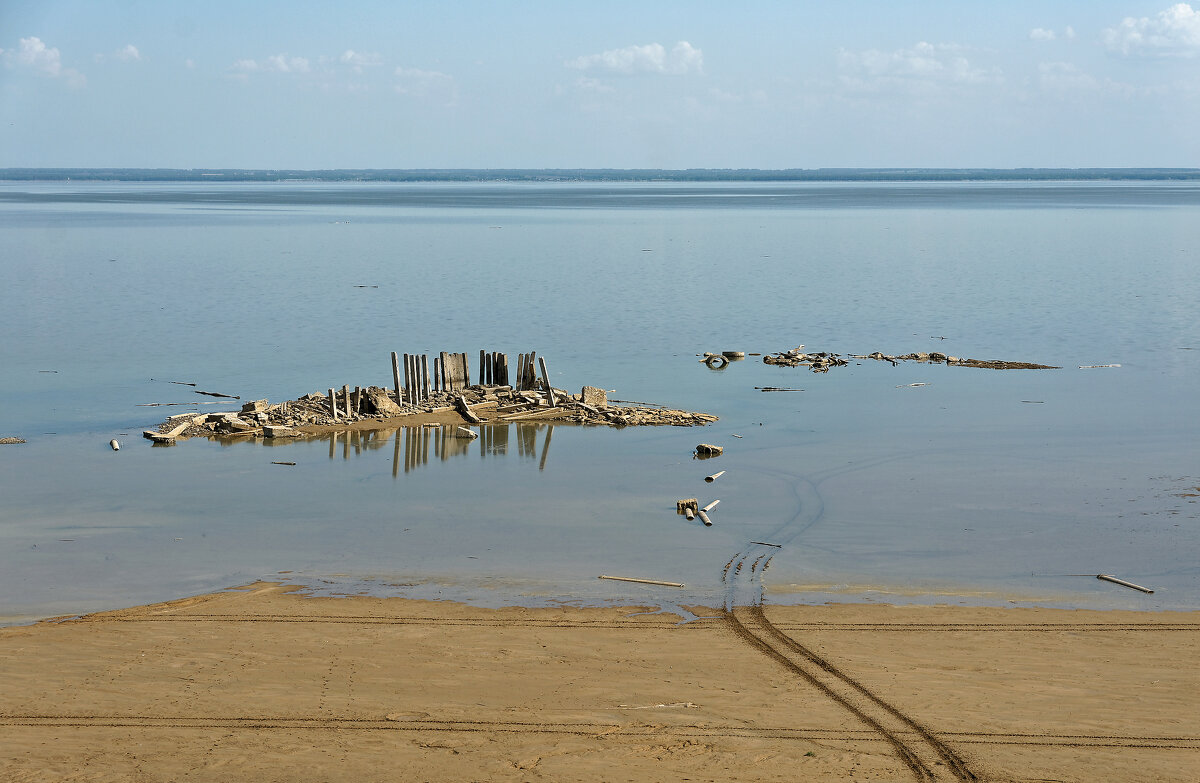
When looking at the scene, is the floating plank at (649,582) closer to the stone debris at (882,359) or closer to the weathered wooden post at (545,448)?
the weathered wooden post at (545,448)

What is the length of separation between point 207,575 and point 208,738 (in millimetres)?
7415

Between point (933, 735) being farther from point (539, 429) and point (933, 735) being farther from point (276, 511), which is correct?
point (539, 429)

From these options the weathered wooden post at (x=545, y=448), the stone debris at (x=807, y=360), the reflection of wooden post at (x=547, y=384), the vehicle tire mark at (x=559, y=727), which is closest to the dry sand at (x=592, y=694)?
the vehicle tire mark at (x=559, y=727)

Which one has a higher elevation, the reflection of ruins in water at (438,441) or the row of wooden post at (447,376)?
the row of wooden post at (447,376)

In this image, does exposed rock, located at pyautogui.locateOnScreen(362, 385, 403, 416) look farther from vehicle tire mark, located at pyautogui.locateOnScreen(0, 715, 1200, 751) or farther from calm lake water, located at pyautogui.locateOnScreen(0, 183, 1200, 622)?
vehicle tire mark, located at pyautogui.locateOnScreen(0, 715, 1200, 751)

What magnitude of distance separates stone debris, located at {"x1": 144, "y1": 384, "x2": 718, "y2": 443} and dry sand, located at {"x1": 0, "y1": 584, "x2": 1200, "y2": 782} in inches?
489

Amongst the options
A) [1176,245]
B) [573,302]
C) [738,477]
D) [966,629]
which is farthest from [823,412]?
[1176,245]

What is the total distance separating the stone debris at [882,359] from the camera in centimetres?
4006

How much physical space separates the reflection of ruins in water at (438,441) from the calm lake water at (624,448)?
0.14 metres

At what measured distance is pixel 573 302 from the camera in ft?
190

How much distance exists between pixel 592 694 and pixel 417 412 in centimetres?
1890

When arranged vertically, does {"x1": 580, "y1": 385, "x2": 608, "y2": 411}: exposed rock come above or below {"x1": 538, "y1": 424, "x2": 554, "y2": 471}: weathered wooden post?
above

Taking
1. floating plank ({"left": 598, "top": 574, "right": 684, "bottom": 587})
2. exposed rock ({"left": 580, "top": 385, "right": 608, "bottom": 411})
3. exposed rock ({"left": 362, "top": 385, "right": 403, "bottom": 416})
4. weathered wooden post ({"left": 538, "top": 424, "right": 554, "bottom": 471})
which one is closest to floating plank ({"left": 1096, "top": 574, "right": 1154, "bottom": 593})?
floating plank ({"left": 598, "top": 574, "right": 684, "bottom": 587})

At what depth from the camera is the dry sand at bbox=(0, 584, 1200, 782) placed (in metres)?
11.8
